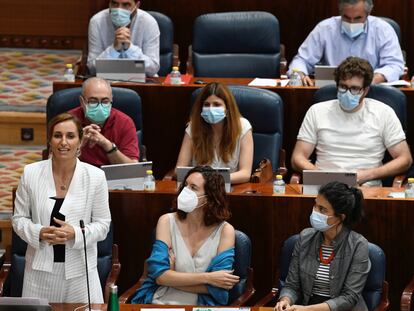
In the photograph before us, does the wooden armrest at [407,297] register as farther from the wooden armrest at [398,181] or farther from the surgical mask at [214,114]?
the surgical mask at [214,114]

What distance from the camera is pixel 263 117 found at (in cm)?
499

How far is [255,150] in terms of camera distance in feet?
16.4

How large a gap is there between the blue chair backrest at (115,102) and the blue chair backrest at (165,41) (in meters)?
1.02

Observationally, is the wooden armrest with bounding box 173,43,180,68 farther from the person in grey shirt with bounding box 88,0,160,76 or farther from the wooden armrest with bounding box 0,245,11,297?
the wooden armrest with bounding box 0,245,11,297

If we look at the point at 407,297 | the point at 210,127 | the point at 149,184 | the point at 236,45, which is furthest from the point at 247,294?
the point at 236,45

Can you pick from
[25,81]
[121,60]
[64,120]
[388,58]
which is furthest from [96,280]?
[25,81]

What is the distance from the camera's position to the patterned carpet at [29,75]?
6.01m

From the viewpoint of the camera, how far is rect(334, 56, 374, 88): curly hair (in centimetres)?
479

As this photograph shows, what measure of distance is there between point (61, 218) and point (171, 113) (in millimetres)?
1557

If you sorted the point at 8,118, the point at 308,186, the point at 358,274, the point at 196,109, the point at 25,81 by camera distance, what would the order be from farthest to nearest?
the point at 25,81 → the point at 8,118 → the point at 196,109 → the point at 308,186 → the point at 358,274

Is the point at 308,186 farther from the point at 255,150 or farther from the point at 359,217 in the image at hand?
the point at 255,150

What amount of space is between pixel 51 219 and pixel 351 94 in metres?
1.54

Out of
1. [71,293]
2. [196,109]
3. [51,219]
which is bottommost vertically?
[71,293]

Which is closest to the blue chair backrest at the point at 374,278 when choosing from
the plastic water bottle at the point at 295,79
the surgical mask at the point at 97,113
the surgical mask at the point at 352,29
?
the surgical mask at the point at 97,113
